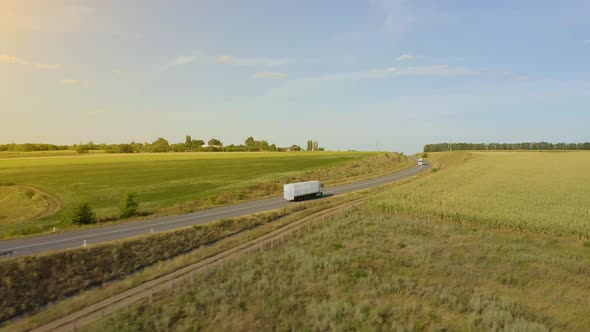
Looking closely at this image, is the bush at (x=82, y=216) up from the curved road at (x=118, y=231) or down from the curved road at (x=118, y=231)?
up

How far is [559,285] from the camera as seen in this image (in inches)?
775

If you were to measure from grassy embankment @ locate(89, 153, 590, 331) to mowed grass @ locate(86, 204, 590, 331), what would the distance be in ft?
0.22

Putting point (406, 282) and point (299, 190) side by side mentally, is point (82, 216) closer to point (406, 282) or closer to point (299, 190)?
point (299, 190)

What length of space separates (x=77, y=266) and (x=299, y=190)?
3211 cm

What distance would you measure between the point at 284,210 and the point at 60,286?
2567 centimetres

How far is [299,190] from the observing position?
170ft

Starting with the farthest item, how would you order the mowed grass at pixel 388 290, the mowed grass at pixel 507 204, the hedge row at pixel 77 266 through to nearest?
the mowed grass at pixel 507 204, the hedge row at pixel 77 266, the mowed grass at pixel 388 290

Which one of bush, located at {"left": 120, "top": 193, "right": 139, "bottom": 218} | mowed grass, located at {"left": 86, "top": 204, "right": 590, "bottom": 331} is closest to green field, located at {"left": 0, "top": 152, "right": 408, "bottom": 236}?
bush, located at {"left": 120, "top": 193, "right": 139, "bottom": 218}

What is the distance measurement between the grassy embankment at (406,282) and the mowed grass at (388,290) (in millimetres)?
67

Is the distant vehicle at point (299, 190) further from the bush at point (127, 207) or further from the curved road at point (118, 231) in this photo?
the bush at point (127, 207)

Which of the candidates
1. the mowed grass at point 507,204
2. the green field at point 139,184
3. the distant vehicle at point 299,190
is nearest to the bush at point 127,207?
the green field at point 139,184

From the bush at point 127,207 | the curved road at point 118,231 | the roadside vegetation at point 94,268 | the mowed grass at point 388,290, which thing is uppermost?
the bush at point 127,207

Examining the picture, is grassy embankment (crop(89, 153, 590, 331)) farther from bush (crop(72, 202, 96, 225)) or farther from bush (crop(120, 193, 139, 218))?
bush (crop(72, 202, 96, 225))

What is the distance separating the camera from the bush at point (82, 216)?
37219mm
